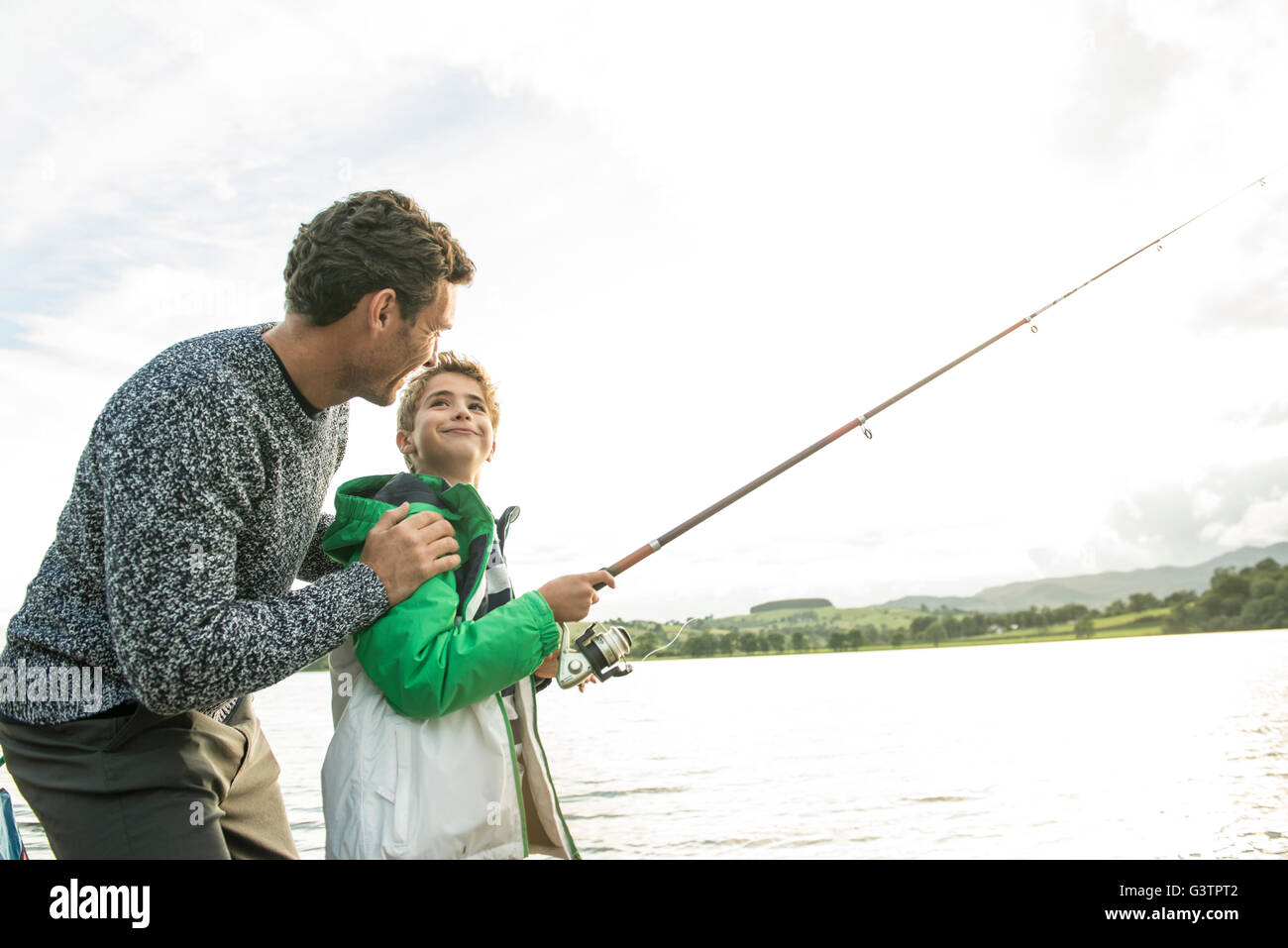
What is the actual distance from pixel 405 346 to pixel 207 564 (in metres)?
0.78

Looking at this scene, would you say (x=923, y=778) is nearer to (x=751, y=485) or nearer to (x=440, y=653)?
(x=751, y=485)

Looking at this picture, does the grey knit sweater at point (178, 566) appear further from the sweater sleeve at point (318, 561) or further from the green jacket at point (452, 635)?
the sweater sleeve at point (318, 561)

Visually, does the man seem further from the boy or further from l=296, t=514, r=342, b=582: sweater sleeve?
l=296, t=514, r=342, b=582: sweater sleeve

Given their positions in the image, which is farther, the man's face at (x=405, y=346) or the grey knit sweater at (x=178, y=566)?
the man's face at (x=405, y=346)

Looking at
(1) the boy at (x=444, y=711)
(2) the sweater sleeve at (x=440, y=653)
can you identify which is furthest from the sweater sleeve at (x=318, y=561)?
(2) the sweater sleeve at (x=440, y=653)

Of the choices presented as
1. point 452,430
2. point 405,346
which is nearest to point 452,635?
point 405,346

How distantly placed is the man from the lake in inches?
279

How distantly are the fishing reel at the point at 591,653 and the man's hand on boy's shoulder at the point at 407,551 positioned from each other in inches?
21.3

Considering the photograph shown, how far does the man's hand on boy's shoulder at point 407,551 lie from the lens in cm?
226

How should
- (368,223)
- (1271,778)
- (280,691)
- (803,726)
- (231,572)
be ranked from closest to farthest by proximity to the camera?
(231,572)
(368,223)
(1271,778)
(803,726)
(280,691)
